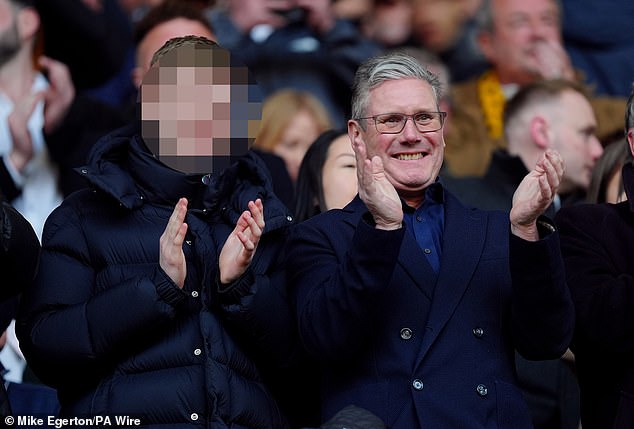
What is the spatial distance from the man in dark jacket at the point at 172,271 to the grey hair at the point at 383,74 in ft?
1.17

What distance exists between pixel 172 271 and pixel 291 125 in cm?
319

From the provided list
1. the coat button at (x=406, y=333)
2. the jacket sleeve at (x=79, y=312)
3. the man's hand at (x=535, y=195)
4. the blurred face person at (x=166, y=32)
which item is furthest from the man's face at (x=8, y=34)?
the man's hand at (x=535, y=195)

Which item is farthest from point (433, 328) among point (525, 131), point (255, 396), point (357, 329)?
point (525, 131)

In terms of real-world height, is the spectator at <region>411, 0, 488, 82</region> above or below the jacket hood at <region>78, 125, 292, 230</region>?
above

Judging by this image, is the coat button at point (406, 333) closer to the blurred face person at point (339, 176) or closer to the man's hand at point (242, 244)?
the man's hand at point (242, 244)

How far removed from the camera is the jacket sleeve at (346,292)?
4223mm

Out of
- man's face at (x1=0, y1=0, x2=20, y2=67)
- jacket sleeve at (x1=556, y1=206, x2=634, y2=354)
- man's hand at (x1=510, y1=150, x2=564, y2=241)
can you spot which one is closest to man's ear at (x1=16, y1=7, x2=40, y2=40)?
man's face at (x1=0, y1=0, x2=20, y2=67)

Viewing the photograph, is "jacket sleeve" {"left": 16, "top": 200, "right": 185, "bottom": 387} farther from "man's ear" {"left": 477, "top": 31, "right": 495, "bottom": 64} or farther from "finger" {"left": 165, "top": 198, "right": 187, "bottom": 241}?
"man's ear" {"left": 477, "top": 31, "right": 495, "bottom": 64}

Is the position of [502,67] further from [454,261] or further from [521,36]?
[454,261]

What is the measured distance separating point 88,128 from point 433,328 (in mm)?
3115

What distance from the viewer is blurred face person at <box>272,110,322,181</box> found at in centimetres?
732

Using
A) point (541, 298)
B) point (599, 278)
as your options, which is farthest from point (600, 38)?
point (541, 298)

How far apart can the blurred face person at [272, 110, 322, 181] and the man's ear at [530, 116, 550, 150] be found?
1.16 metres

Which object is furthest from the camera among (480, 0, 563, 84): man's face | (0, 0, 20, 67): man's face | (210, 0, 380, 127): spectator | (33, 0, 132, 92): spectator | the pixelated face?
A: (480, 0, 563, 84): man's face
